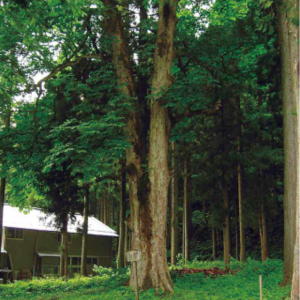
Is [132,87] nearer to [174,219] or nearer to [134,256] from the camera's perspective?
[134,256]

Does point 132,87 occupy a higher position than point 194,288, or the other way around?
point 132,87

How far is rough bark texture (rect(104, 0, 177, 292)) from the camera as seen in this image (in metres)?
15.0

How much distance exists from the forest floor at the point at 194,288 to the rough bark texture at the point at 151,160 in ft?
2.78

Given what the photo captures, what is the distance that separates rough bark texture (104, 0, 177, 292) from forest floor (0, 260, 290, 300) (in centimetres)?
85

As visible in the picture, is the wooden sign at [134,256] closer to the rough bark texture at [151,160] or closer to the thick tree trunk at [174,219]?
the rough bark texture at [151,160]

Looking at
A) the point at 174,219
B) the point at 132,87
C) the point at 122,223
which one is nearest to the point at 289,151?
the point at 132,87

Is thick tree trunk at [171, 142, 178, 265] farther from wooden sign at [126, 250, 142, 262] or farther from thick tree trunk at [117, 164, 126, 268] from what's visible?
wooden sign at [126, 250, 142, 262]

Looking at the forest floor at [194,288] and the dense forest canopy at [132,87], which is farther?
the dense forest canopy at [132,87]

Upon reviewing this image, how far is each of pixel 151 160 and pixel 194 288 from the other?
4.20m

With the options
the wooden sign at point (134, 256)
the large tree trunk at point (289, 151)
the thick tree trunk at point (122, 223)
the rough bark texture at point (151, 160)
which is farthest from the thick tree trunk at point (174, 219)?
the wooden sign at point (134, 256)

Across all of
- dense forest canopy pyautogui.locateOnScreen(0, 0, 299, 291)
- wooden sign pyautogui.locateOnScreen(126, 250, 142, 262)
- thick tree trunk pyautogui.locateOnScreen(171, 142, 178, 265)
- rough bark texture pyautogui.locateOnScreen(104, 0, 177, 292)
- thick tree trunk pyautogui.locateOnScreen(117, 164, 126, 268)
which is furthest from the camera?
thick tree trunk pyautogui.locateOnScreen(171, 142, 178, 265)

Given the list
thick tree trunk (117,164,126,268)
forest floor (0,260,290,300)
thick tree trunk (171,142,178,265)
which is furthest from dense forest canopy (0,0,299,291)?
thick tree trunk (171,142,178,265)

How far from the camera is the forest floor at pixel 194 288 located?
13.6 m

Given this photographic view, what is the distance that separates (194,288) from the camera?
15.3m
